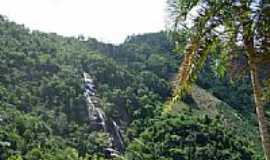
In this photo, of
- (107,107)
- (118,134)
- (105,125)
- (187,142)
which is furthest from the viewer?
(107,107)

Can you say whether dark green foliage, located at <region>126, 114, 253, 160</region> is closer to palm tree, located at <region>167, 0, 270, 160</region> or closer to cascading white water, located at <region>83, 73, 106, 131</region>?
cascading white water, located at <region>83, 73, 106, 131</region>

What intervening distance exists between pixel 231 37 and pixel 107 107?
98124 millimetres

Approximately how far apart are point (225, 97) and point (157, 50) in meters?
26.3

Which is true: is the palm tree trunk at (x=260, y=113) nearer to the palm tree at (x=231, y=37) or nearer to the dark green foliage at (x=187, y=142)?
the palm tree at (x=231, y=37)

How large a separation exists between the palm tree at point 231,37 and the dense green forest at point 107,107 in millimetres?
68480

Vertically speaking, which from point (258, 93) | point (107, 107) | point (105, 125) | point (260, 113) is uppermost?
point (258, 93)

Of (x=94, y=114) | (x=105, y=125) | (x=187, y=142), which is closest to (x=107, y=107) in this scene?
(x=94, y=114)

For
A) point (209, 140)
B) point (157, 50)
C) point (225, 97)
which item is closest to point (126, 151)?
point (209, 140)

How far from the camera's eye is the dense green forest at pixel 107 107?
8962 cm

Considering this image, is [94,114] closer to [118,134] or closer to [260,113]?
[118,134]

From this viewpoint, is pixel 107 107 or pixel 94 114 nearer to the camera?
pixel 94 114

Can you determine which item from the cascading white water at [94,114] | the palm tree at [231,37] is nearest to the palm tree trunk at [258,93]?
the palm tree at [231,37]

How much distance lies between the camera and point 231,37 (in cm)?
781

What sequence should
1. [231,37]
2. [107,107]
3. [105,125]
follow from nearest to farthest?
[231,37] → [105,125] → [107,107]
